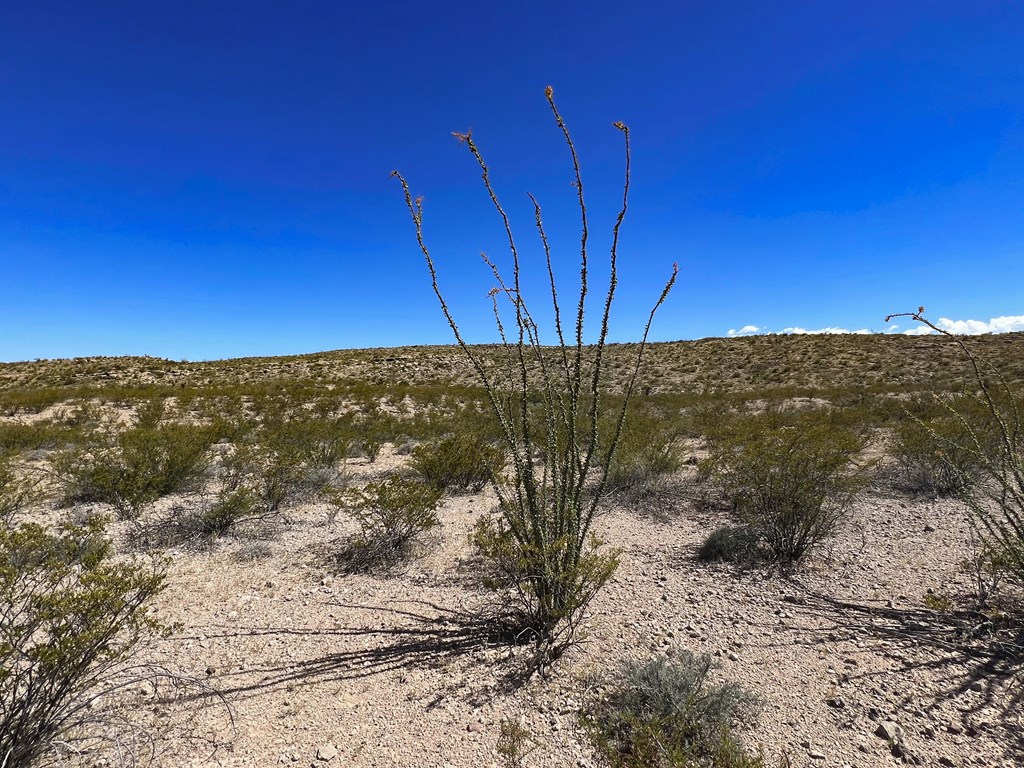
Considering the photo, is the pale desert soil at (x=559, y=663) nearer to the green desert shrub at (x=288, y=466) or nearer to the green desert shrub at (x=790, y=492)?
the green desert shrub at (x=790, y=492)

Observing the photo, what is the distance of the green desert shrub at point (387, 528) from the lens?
16.4 ft

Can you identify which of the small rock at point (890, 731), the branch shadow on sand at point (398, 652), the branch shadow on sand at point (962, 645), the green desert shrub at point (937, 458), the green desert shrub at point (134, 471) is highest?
the green desert shrub at point (937, 458)

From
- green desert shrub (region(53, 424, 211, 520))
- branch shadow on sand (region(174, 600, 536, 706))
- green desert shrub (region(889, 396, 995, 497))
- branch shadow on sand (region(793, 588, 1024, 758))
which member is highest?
green desert shrub (region(889, 396, 995, 497))

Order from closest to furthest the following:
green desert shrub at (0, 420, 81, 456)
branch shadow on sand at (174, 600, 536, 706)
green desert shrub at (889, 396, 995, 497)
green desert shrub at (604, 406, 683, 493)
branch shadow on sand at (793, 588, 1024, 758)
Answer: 1. branch shadow on sand at (793, 588, 1024, 758)
2. branch shadow on sand at (174, 600, 536, 706)
3. green desert shrub at (889, 396, 995, 497)
4. green desert shrub at (604, 406, 683, 493)
5. green desert shrub at (0, 420, 81, 456)

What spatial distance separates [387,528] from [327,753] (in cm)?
279

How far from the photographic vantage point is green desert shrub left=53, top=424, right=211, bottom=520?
19.9 feet

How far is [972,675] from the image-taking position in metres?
2.94

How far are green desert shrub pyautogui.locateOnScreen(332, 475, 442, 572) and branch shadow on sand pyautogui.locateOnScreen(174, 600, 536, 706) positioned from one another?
3.02 ft

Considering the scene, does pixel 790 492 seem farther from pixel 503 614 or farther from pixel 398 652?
pixel 398 652

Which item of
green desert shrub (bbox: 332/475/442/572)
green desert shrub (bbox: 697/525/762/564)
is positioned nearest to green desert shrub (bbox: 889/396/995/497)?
green desert shrub (bbox: 697/525/762/564)

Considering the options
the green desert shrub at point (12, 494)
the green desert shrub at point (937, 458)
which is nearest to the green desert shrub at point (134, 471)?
the green desert shrub at point (12, 494)

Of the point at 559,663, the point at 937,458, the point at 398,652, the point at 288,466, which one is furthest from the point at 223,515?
the point at 937,458

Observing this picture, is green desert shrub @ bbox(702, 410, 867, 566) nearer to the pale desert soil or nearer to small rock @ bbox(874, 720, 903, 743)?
the pale desert soil

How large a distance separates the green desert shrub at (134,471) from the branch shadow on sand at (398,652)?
11.4 ft
